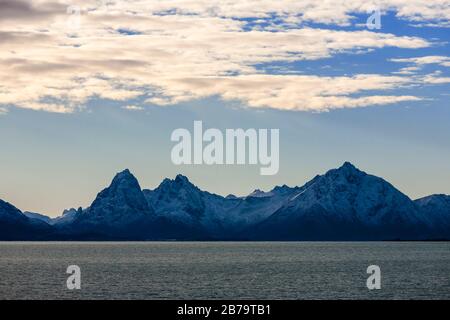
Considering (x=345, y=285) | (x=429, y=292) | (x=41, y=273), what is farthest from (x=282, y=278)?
(x=41, y=273)

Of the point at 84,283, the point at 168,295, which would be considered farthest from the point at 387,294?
the point at 84,283

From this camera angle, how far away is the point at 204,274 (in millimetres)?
183250

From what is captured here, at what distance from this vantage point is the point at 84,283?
Result: 6024 inches
